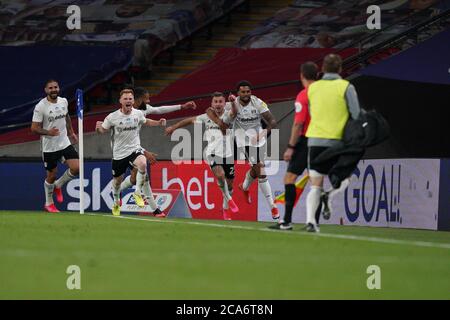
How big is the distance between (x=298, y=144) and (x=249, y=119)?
565 cm

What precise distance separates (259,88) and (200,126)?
1.68 metres

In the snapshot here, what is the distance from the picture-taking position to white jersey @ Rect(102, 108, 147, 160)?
20578 millimetres

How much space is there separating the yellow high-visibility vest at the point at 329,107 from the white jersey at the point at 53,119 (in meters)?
8.64

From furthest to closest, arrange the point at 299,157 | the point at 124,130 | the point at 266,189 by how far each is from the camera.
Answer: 1. the point at 124,130
2. the point at 266,189
3. the point at 299,157

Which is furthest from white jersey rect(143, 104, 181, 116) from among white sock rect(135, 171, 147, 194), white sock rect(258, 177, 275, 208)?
white sock rect(258, 177, 275, 208)

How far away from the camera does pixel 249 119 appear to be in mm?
20297

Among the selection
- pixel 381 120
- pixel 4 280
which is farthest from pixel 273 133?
pixel 4 280

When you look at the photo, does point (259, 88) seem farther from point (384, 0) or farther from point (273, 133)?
point (384, 0)

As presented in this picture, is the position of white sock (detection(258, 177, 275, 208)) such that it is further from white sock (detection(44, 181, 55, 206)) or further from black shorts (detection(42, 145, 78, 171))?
white sock (detection(44, 181, 55, 206))

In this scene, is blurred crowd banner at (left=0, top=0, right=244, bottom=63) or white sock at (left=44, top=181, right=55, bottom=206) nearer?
white sock at (left=44, top=181, right=55, bottom=206)

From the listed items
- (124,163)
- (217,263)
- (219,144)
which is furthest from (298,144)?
(124,163)

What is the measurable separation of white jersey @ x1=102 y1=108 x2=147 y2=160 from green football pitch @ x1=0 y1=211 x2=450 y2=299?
5.35 m

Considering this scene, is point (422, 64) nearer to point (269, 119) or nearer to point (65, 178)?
point (269, 119)

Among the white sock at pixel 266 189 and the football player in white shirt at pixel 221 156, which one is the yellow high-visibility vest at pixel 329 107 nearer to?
the white sock at pixel 266 189
